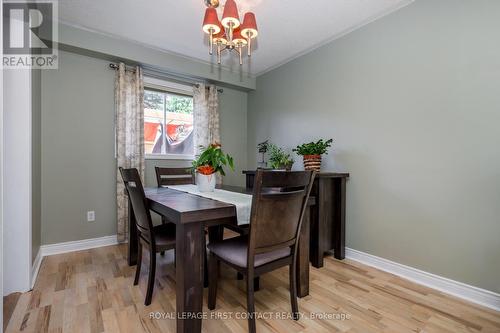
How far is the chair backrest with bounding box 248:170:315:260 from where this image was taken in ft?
4.04

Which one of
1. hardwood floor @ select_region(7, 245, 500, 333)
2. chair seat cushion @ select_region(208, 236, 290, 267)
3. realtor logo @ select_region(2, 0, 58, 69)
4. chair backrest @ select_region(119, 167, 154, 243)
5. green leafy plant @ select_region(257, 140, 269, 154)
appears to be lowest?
hardwood floor @ select_region(7, 245, 500, 333)

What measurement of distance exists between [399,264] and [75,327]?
2.53 m

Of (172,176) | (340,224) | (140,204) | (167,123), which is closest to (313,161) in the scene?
(340,224)

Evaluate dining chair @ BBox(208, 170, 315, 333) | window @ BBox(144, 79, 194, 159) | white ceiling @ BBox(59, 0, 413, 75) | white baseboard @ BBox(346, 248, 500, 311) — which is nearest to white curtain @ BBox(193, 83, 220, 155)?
window @ BBox(144, 79, 194, 159)

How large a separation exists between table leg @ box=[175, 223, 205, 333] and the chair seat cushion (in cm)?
21

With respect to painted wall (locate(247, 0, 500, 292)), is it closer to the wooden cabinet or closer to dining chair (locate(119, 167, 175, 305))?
the wooden cabinet

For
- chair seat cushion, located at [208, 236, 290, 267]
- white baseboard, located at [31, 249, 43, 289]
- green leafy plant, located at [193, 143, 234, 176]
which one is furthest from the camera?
green leafy plant, located at [193, 143, 234, 176]

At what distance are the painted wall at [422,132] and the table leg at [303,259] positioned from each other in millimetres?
1024

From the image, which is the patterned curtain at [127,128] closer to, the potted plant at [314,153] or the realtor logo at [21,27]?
the realtor logo at [21,27]

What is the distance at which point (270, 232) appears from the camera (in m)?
1.32

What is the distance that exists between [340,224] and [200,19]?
2.64 metres

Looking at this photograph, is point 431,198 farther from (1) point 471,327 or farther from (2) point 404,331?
(2) point 404,331

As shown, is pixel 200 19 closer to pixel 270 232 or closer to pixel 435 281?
pixel 270 232

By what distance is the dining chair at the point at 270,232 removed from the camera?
4.11ft
